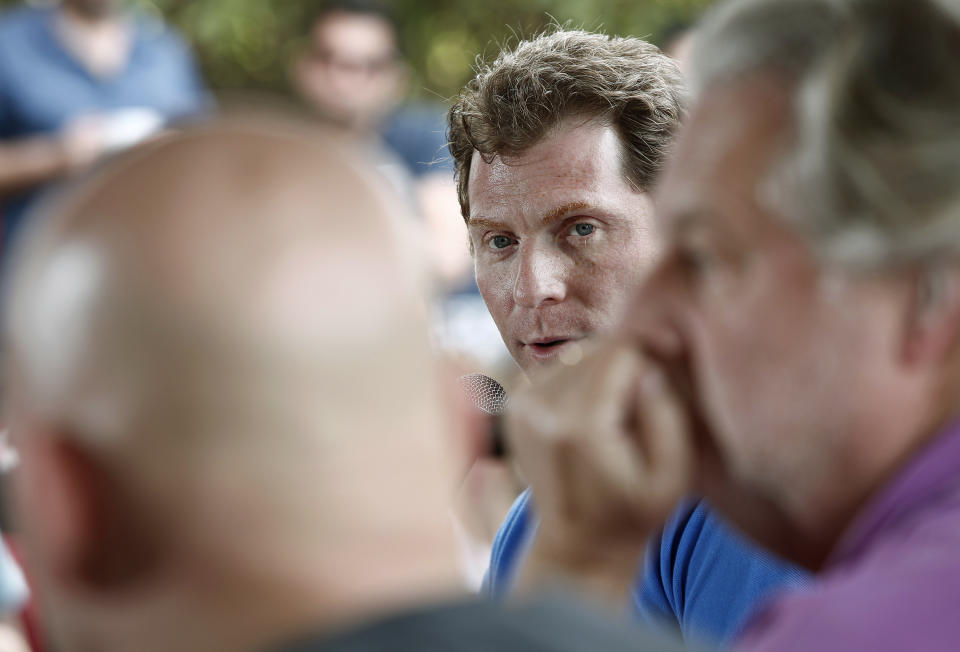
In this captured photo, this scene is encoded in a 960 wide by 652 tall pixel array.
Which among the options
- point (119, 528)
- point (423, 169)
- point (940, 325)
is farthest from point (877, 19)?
point (423, 169)

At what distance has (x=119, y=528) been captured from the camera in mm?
1062

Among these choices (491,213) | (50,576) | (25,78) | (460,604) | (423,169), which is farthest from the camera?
(423,169)

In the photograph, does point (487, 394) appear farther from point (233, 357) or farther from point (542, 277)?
point (233, 357)

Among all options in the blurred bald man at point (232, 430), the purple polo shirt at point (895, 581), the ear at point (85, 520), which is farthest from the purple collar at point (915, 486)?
the ear at point (85, 520)

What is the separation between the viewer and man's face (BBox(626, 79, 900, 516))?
1.32 meters

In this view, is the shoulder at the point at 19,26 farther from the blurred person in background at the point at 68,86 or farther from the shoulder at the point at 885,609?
the shoulder at the point at 885,609

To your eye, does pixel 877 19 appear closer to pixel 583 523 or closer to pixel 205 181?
pixel 583 523

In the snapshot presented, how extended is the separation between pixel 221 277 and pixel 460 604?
350mm

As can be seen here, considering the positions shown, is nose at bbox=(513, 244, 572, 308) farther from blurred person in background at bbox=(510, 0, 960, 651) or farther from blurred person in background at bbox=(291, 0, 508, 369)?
blurred person in background at bbox=(291, 0, 508, 369)

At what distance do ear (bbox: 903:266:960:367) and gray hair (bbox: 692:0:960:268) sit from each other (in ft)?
0.08

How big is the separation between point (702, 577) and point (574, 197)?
711 mm

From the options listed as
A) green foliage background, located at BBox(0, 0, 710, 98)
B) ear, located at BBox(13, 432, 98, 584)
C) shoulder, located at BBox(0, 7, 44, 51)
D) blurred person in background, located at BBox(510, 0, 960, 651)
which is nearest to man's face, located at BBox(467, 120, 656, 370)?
blurred person in background, located at BBox(510, 0, 960, 651)

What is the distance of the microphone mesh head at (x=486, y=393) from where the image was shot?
2588 millimetres

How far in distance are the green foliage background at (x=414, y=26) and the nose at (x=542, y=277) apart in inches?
258
